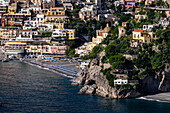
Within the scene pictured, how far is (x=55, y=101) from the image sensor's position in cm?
8156

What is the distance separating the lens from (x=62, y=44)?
138 meters

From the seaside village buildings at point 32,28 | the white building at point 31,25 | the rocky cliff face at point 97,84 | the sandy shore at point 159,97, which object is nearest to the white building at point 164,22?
the rocky cliff face at point 97,84

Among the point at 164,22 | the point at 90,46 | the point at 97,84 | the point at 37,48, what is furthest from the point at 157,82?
the point at 37,48

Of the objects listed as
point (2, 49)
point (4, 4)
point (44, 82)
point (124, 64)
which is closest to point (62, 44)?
point (2, 49)

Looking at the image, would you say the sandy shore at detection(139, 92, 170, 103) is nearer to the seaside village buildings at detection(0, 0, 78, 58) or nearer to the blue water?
the blue water

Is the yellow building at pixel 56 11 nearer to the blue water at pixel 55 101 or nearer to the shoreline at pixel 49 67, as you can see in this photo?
the shoreline at pixel 49 67

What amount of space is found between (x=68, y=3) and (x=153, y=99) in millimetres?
79548

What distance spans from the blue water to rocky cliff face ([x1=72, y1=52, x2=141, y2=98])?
118 centimetres

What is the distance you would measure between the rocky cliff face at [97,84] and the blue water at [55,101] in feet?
3.87

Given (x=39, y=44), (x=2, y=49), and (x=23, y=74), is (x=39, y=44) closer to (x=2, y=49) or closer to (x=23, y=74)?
(x=2, y=49)

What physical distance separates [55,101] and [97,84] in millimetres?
8703

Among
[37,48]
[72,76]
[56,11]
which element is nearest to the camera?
[72,76]

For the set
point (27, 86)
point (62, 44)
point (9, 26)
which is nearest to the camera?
point (27, 86)

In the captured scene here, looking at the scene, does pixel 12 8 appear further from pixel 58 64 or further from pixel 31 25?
pixel 58 64
